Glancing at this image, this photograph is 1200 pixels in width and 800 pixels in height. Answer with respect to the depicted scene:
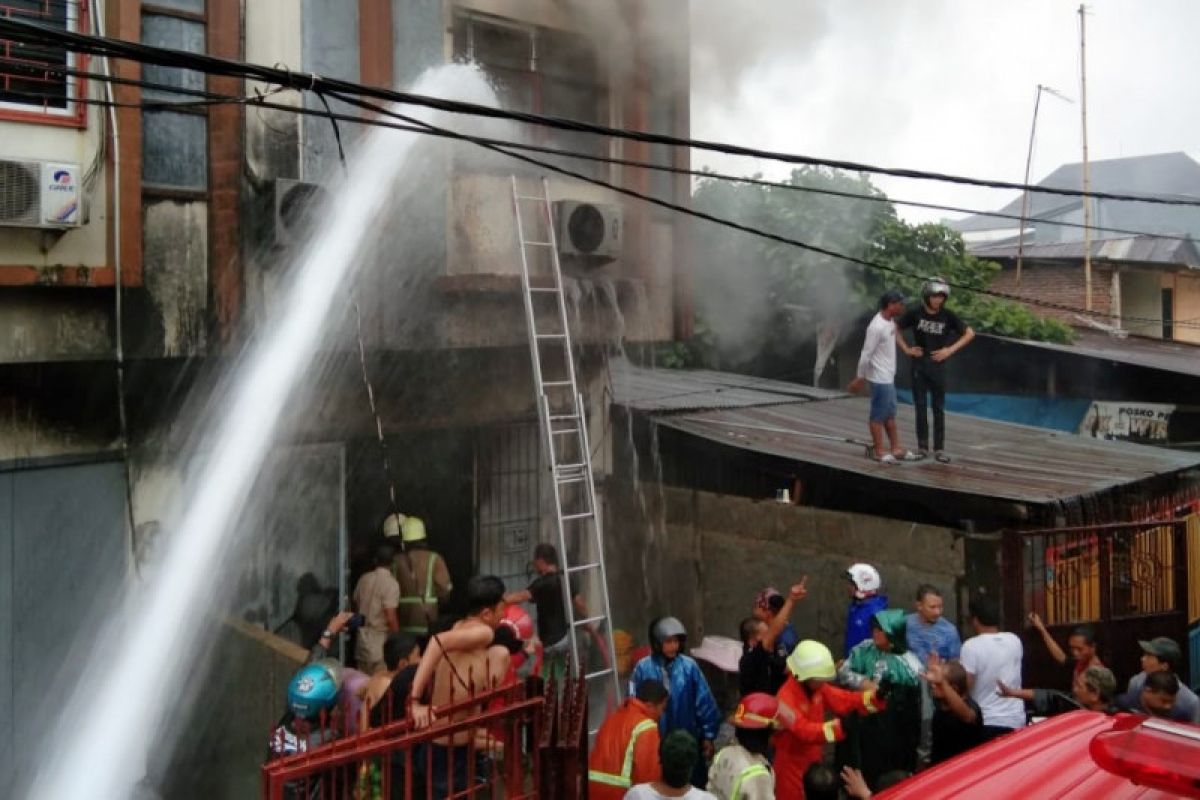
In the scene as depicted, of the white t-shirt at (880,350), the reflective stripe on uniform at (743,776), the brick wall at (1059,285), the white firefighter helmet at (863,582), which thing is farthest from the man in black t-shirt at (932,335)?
the brick wall at (1059,285)

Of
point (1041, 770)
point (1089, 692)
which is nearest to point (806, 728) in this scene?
point (1089, 692)

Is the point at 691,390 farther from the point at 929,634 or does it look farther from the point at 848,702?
the point at 848,702

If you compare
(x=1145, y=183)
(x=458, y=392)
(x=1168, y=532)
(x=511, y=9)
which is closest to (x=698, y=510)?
(x=458, y=392)

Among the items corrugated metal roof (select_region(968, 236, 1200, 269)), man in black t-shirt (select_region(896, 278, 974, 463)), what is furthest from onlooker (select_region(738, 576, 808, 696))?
corrugated metal roof (select_region(968, 236, 1200, 269))

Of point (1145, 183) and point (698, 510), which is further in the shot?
point (1145, 183)

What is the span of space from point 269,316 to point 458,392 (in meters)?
1.96

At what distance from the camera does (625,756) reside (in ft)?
17.7

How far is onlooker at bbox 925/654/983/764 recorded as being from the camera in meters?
6.27

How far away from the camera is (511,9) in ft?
29.6

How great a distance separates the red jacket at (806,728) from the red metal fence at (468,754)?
143 cm

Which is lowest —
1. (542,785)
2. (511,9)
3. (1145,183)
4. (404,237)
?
(542,785)

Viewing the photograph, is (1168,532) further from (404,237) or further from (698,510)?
(404,237)

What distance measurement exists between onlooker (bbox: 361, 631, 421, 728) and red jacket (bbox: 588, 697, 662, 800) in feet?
3.46

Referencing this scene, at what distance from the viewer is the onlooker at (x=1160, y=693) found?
5922mm
